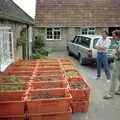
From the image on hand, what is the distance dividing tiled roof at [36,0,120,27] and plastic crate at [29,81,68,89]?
58.3 feet

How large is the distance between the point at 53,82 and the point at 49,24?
1786cm

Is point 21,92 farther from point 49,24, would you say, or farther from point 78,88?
point 49,24

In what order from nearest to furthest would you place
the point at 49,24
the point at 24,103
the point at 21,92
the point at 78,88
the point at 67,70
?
the point at 24,103 < the point at 21,92 < the point at 78,88 < the point at 67,70 < the point at 49,24

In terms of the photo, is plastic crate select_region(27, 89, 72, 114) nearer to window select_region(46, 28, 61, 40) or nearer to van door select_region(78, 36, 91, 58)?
van door select_region(78, 36, 91, 58)

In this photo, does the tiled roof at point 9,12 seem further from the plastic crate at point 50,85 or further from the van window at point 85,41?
the van window at point 85,41

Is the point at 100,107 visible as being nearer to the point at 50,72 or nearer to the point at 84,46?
the point at 50,72

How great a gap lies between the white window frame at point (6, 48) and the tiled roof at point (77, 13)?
13.7m

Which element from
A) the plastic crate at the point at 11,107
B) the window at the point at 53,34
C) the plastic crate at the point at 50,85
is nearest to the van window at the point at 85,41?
the plastic crate at the point at 50,85

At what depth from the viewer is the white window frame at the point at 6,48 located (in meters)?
9.76

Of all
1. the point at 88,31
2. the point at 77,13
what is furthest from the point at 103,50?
the point at 77,13

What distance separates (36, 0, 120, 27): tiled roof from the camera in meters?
25.6

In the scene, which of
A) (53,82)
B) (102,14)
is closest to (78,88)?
(53,82)

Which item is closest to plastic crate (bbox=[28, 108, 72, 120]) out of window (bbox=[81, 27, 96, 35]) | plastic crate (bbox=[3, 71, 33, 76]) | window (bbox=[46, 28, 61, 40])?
plastic crate (bbox=[3, 71, 33, 76])

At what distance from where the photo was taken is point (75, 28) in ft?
83.8
